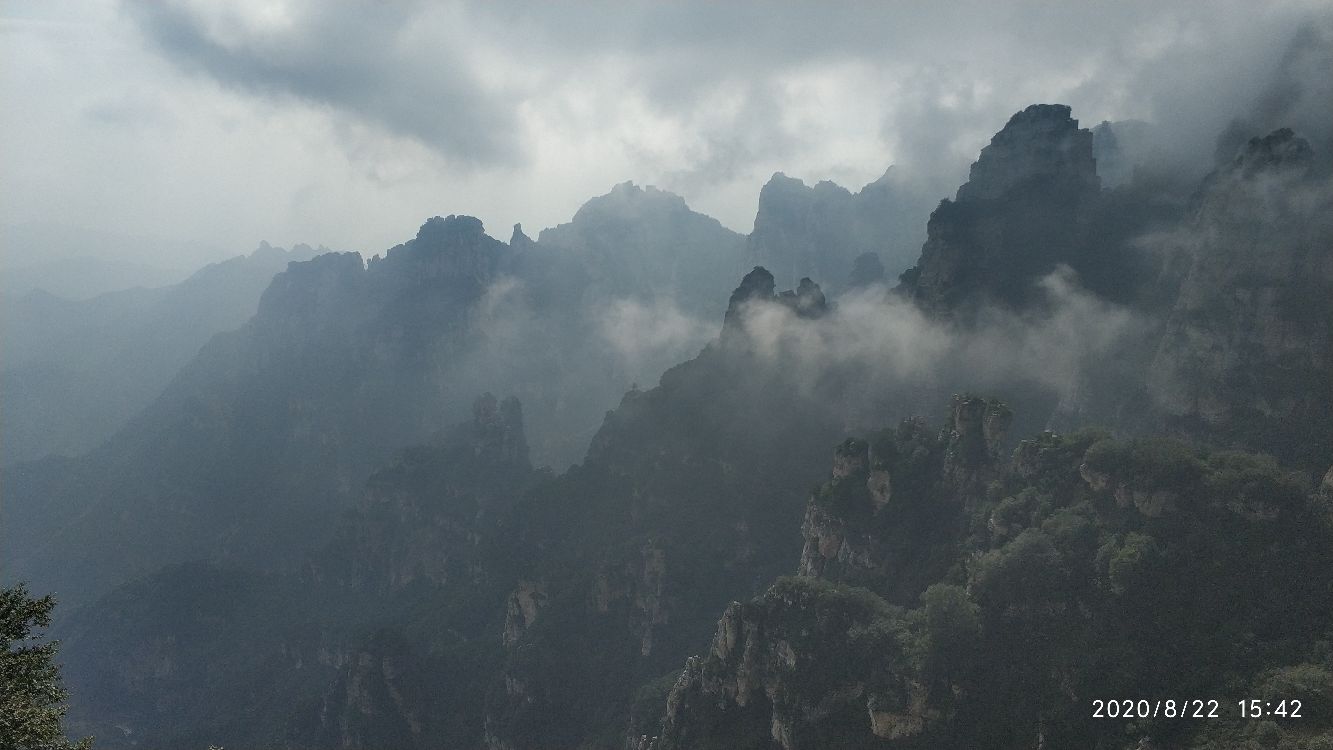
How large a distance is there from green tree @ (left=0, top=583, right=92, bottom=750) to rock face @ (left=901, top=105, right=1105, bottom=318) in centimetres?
12205

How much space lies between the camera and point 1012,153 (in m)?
138

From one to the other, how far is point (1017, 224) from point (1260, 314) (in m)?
47.8

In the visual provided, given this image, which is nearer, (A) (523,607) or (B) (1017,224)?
(A) (523,607)

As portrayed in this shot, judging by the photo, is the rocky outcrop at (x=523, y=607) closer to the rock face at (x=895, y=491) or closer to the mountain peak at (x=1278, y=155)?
the rock face at (x=895, y=491)

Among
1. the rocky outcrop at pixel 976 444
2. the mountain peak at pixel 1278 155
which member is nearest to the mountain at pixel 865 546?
→ the rocky outcrop at pixel 976 444

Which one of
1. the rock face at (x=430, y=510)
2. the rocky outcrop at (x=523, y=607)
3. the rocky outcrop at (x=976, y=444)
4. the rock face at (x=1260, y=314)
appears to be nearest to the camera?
the rocky outcrop at (x=976, y=444)

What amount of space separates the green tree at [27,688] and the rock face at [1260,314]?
338 ft

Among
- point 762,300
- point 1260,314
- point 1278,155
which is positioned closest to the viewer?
point 1260,314

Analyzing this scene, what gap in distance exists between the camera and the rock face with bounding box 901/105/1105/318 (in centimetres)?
12325

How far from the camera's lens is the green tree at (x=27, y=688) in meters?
26.4

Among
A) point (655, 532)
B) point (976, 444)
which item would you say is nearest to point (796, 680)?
point (976, 444)

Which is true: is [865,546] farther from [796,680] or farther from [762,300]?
[762,300]

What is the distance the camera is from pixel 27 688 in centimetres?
2945

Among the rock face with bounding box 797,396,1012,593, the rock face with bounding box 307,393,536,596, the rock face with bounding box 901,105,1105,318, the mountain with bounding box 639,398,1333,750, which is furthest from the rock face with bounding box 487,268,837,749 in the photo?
the rock face with bounding box 901,105,1105,318
